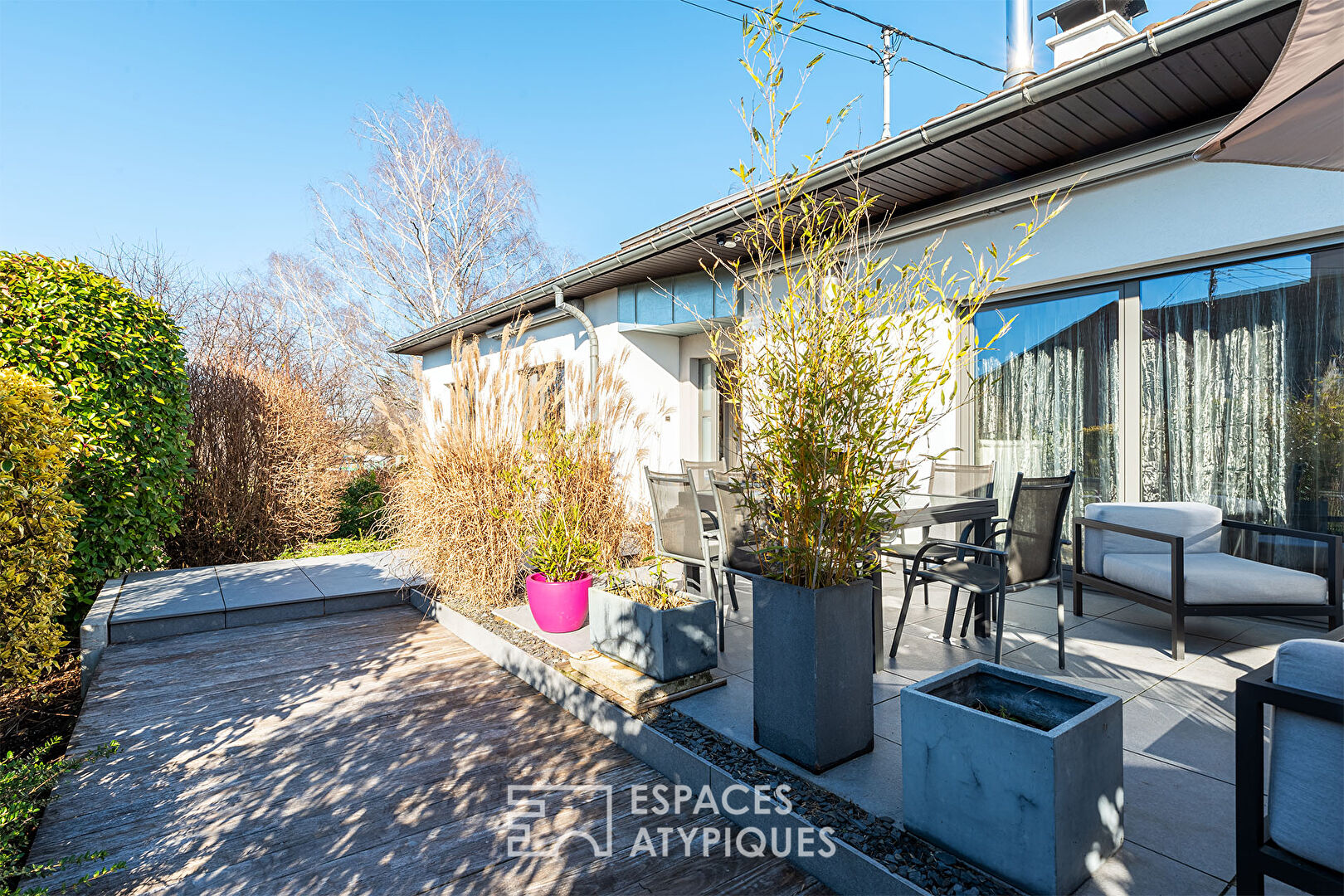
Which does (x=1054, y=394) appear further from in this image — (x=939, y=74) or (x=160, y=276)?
(x=160, y=276)

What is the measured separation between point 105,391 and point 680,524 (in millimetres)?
3693

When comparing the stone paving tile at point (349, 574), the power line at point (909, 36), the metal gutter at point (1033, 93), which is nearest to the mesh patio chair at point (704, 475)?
the metal gutter at point (1033, 93)

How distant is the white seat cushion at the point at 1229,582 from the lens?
290 centimetres

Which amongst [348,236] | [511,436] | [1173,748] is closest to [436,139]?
[348,236]

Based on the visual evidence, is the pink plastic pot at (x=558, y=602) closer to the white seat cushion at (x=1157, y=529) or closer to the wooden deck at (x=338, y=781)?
the wooden deck at (x=338, y=781)

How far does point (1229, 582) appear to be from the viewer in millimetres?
2949

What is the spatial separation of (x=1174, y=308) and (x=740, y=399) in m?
3.13

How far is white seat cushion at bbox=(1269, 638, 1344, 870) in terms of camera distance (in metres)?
1.17

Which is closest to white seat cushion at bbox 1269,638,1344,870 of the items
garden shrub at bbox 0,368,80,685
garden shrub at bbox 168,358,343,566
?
garden shrub at bbox 0,368,80,685

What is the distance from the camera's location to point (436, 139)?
13.7 m

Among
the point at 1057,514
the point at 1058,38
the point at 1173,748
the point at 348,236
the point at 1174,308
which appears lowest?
the point at 1173,748

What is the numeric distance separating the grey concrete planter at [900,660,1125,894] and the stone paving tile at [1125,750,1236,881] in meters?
0.13

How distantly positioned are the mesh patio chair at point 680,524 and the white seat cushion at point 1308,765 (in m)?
2.27

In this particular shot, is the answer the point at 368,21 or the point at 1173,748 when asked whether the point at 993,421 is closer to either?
the point at 1173,748
